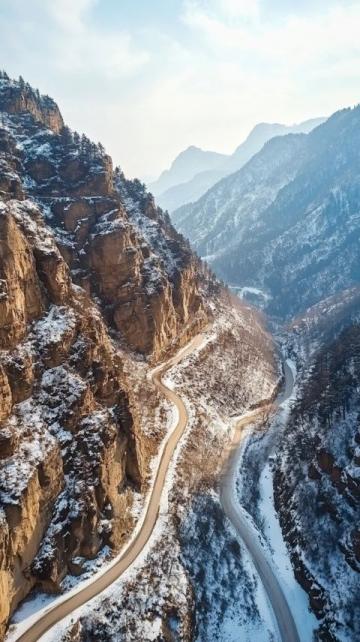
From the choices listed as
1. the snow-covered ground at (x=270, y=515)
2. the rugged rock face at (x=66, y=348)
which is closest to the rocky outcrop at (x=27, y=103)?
the rugged rock face at (x=66, y=348)

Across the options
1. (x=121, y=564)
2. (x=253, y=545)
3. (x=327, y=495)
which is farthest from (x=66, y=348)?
(x=327, y=495)

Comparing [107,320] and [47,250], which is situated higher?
[47,250]

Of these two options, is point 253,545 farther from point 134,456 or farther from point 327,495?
point 134,456

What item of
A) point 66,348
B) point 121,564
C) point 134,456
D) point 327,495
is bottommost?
point 327,495

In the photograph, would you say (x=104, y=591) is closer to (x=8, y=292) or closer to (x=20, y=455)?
(x=20, y=455)

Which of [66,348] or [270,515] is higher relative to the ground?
[66,348]

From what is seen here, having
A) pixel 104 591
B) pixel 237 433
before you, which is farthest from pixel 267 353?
pixel 104 591
